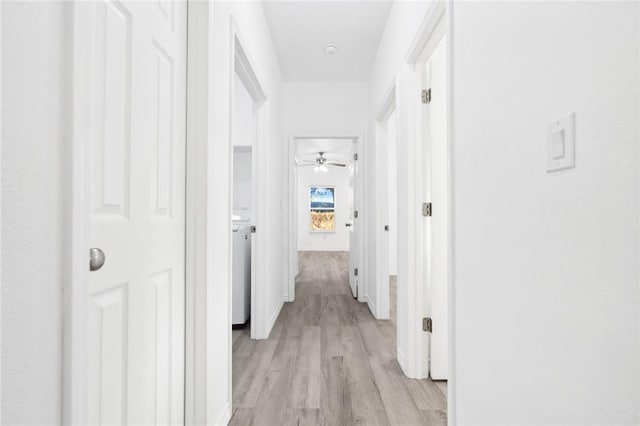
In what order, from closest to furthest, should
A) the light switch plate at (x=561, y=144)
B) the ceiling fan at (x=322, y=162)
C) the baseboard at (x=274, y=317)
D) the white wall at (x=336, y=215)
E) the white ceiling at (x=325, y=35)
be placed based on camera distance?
the light switch plate at (x=561, y=144), the white ceiling at (x=325, y=35), the baseboard at (x=274, y=317), the ceiling fan at (x=322, y=162), the white wall at (x=336, y=215)

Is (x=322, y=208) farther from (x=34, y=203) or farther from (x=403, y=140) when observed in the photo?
(x=34, y=203)

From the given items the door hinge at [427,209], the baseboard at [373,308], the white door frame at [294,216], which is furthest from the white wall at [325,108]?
the door hinge at [427,209]

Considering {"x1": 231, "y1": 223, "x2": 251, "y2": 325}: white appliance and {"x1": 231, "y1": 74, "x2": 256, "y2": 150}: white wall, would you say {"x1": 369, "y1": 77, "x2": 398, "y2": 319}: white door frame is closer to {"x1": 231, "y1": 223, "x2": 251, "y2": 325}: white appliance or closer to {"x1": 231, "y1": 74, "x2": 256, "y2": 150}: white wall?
{"x1": 231, "y1": 223, "x2": 251, "y2": 325}: white appliance

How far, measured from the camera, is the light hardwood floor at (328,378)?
5.82 feet

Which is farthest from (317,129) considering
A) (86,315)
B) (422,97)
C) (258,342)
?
(86,315)

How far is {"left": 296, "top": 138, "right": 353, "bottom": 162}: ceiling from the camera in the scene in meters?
7.08

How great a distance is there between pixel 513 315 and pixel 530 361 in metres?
0.13

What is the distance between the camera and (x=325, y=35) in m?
3.24

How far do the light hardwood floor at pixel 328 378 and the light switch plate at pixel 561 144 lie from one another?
1.46 m

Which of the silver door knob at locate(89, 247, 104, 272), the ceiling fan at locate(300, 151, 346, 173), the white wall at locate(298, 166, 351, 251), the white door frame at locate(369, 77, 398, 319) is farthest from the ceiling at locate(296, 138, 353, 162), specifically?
the silver door knob at locate(89, 247, 104, 272)

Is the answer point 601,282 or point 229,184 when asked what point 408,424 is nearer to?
point 601,282

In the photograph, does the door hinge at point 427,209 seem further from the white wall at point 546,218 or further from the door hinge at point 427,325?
the white wall at point 546,218

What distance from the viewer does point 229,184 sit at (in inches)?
70.4

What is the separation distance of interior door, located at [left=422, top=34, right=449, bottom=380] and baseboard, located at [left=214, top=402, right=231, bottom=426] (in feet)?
4.01
